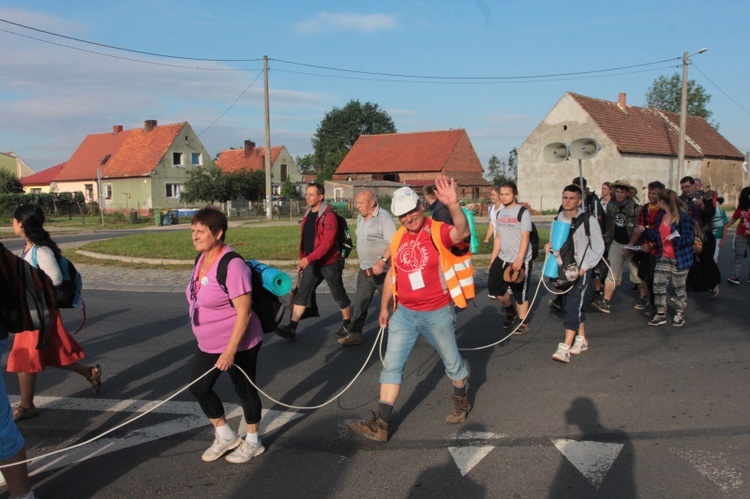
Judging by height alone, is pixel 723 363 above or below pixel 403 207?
below

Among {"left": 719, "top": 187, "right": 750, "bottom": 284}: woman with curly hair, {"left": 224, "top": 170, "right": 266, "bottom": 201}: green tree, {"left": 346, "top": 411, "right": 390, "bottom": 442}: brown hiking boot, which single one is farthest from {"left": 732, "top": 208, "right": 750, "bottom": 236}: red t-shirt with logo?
{"left": 224, "top": 170, "right": 266, "bottom": 201}: green tree

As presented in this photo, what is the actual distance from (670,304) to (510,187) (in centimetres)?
386

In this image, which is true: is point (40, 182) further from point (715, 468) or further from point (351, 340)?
point (715, 468)

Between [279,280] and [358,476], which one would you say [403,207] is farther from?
[358,476]

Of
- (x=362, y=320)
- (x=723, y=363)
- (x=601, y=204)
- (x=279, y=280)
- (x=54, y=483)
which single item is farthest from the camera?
(x=601, y=204)

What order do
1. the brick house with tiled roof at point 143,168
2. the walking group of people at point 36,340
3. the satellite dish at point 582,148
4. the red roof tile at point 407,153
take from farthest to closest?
the red roof tile at point 407,153
the brick house with tiled roof at point 143,168
the satellite dish at point 582,148
the walking group of people at point 36,340

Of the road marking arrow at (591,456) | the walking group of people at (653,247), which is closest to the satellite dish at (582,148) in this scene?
the walking group of people at (653,247)

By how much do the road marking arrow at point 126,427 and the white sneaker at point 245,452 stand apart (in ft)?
1.17

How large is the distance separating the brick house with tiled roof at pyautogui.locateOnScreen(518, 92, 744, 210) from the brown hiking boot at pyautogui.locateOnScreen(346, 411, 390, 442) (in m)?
38.0

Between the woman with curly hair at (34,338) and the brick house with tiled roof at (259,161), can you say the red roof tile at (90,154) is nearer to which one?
the brick house with tiled roof at (259,161)

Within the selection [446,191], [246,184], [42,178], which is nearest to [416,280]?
[446,191]

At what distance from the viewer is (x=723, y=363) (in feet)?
19.5

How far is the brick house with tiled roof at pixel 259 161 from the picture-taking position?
61.2 meters

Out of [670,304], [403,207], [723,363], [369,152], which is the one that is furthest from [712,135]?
[403,207]
